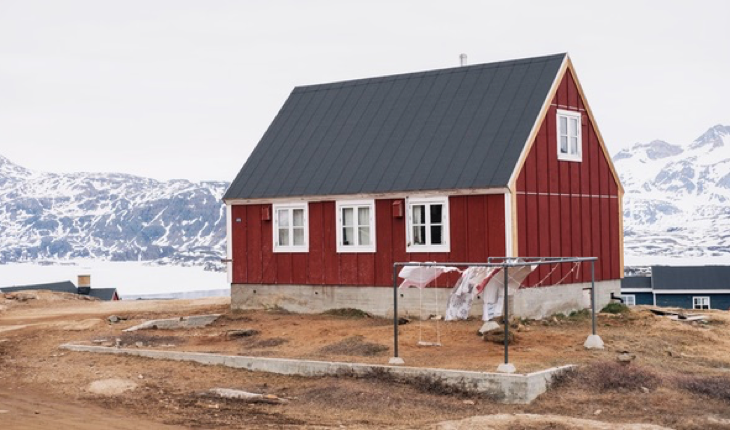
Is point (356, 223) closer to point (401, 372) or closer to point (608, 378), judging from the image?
point (401, 372)

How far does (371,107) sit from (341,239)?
5324 millimetres

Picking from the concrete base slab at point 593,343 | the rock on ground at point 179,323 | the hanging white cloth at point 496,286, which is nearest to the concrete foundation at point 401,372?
the concrete base slab at point 593,343

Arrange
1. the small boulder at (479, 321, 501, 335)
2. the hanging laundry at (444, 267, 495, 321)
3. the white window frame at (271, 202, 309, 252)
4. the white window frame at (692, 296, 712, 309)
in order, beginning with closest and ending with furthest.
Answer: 1. the hanging laundry at (444, 267, 495, 321)
2. the small boulder at (479, 321, 501, 335)
3. the white window frame at (271, 202, 309, 252)
4. the white window frame at (692, 296, 712, 309)

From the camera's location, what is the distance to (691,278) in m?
78.8

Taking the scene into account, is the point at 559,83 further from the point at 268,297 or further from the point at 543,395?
the point at 543,395

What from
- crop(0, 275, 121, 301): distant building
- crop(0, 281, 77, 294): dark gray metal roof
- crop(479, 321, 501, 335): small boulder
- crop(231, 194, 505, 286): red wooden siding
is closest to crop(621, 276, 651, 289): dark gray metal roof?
crop(0, 275, 121, 301): distant building

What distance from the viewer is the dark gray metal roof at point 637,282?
8188 centimetres

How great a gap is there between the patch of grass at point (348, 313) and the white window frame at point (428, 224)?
246cm

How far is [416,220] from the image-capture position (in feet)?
95.2

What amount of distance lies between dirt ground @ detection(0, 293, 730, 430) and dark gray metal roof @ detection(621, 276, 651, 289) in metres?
52.6

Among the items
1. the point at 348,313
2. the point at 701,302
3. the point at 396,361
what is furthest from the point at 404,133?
the point at 701,302

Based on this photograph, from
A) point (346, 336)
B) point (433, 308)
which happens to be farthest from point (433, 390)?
point (433, 308)

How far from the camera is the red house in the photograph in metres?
28.1

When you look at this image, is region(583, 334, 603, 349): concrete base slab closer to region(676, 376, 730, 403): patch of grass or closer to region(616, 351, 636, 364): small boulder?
region(616, 351, 636, 364): small boulder
